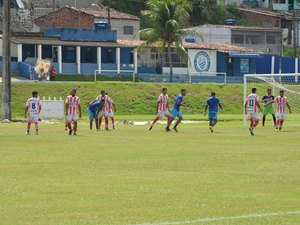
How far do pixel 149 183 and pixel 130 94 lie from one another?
5163 cm

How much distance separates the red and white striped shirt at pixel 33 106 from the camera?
131 feet

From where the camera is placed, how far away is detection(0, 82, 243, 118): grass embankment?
6800cm

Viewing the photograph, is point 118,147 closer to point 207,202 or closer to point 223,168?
point 223,168

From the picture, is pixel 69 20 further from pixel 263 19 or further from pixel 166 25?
pixel 263 19

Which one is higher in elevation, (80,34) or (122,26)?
(122,26)

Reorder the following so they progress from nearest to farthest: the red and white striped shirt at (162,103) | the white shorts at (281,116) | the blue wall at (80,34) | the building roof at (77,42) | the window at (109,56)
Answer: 1. the white shorts at (281,116)
2. the red and white striped shirt at (162,103)
3. the building roof at (77,42)
4. the blue wall at (80,34)
5. the window at (109,56)

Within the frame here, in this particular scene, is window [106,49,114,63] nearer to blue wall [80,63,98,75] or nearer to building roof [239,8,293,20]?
blue wall [80,63,98,75]

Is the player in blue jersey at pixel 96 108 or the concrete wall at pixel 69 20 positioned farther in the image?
the concrete wall at pixel 69 20

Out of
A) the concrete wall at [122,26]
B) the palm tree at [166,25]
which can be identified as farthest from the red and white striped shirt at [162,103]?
the concrete wall at [122,26]

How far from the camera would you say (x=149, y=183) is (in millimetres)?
19453

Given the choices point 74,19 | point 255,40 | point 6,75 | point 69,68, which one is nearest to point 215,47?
point 74,19

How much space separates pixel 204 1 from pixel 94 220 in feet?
348

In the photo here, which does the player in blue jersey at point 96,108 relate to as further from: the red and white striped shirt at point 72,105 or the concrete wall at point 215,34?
the concrete wall at point 215,34

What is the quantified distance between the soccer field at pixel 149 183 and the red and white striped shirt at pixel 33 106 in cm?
696
